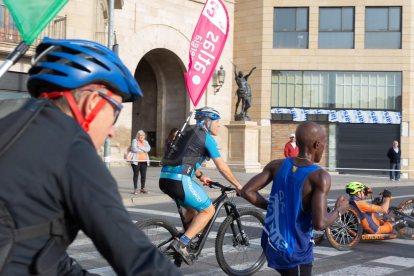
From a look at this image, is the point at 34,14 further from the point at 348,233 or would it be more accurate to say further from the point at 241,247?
the point at 348,233

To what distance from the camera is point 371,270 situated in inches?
219

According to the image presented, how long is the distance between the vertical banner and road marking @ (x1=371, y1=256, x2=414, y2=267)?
6326 millimetres

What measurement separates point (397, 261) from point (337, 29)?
78.5ft

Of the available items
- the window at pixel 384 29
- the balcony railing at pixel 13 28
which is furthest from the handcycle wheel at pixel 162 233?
the window at pixel 384 29

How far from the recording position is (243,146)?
78.4 feet

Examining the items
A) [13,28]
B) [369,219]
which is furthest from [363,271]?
[13,28]

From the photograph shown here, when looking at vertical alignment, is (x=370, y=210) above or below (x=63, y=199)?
below

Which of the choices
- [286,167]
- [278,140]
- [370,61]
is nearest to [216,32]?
[286,167]

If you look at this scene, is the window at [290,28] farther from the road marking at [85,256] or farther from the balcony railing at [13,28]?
the road marking at [85,256]

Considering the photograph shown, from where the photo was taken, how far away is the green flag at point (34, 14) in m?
2.68

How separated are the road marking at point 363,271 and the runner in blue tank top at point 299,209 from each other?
237cm

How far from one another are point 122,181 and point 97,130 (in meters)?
15.0

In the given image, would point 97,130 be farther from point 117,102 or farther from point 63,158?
point 63,158

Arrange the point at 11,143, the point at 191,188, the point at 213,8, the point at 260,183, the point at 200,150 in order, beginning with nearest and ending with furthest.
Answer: the point at 11,143 < the point at 260,183 < the point at 191,188 < the point at 200,150 < the point at 213,8
